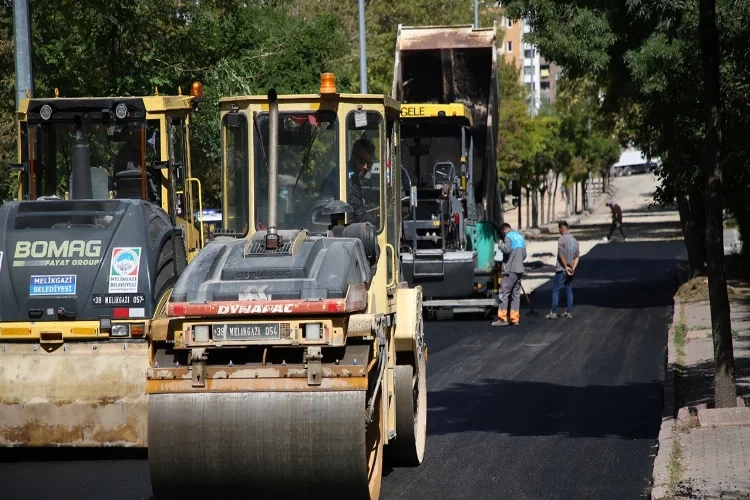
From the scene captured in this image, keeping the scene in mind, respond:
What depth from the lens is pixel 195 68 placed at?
18.5m

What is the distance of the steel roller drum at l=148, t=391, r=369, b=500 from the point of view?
6945 mm

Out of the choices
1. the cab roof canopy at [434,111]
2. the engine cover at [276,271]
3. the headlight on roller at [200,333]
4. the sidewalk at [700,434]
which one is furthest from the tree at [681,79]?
the headlight on roller at [200,333]

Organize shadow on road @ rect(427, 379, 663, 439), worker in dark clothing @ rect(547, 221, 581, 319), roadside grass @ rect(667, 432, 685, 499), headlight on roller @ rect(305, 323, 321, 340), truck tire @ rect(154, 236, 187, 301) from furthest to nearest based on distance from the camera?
1. worker in dark clothing @ rect(547, 221, 581, 319)
2. shadow on road @ rect(427, 379, 663, 439)
3. truck tire @ rect(154, 236, 187, 301)
4. roadside grass @ rect(667, 432, 685, 499)
5. headlight on roller @ rect(305, 323, 321, 340)

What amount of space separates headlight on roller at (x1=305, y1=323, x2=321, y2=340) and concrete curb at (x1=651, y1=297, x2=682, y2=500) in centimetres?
257

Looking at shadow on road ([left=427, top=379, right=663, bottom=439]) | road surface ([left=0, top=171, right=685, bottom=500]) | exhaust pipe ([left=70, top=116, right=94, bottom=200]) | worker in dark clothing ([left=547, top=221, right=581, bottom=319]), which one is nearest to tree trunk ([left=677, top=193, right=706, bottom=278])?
road surface ([left=0, top=171, right=685, bottom=500])

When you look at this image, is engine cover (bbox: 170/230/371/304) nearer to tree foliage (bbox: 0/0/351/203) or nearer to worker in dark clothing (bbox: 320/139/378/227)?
worker in dark clothing (bbox: 320/139/378/227)

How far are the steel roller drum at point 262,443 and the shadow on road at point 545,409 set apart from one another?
4.17 metres

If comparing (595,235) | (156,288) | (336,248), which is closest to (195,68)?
(156,288)

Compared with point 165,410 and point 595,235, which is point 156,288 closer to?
point 165,410

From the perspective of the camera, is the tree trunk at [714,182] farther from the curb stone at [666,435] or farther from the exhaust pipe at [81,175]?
the exhaust pipe at [81,175]

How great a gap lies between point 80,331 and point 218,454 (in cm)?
338

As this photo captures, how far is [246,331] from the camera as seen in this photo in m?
7.12

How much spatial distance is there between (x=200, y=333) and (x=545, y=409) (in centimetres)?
585

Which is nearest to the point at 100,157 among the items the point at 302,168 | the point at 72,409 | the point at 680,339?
the point at 72,409
